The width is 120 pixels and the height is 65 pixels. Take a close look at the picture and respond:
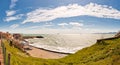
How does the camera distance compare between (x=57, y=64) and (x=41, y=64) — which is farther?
(x=57, y=64)

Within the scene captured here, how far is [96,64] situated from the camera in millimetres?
28562

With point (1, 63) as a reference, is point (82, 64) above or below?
below

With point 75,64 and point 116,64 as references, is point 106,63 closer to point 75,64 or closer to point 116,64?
point 116,64

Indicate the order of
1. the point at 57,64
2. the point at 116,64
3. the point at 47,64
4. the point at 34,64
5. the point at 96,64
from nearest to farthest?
1. the point at 116,64
2. the point at 96,64
3. the point at 34,64
4. the point at 47,64
5. the point at 57,64

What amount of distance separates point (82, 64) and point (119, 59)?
9981 millimetres

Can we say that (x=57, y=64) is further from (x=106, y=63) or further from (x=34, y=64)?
(x=106, y=63)

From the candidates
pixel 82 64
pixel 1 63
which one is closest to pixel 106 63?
pixel 82 64

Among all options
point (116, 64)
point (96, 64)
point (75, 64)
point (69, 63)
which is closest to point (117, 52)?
point (96, 64)

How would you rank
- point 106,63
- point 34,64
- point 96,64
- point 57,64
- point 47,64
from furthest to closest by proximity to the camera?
point 57,64, point 47,64, point 34,64, point 96,64, point 106,63

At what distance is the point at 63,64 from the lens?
3862 cm

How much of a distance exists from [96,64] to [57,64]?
11638 mm

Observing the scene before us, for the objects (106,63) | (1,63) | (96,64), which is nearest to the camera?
(1,63)

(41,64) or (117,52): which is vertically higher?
(117,52)

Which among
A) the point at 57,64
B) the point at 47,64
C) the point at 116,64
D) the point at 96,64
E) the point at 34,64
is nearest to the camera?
the point at 116,64
